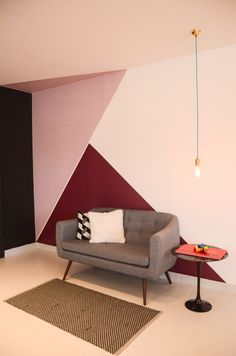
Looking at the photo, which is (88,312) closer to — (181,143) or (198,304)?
(198,304)

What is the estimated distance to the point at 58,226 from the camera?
3486 mm

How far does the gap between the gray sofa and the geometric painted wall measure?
228 millimetres

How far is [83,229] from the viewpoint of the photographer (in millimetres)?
3576

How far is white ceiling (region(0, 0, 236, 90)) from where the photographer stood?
A: 83.6 inches

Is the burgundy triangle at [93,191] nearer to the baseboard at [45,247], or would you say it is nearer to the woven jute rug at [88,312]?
the baseboard at [45,247]

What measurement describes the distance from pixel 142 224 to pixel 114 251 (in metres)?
0.61

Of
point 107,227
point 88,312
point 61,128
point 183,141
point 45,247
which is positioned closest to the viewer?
point 88,312

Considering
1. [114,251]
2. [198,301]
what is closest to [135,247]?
[114,251]

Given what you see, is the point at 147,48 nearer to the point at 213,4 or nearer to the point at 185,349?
the point at 213,4

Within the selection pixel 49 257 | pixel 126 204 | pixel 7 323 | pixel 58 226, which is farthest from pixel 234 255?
pixel 49 257

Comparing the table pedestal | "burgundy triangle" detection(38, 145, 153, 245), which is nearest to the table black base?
the table pedestal

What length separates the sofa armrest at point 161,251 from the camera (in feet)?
9.02

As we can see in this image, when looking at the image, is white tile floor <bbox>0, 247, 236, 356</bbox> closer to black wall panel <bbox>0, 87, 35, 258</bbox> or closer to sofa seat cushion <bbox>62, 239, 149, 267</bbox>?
sofa seat cushion <bbox>62, 239, 149, 267</bbox>

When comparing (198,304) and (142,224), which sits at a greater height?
(142,224)
